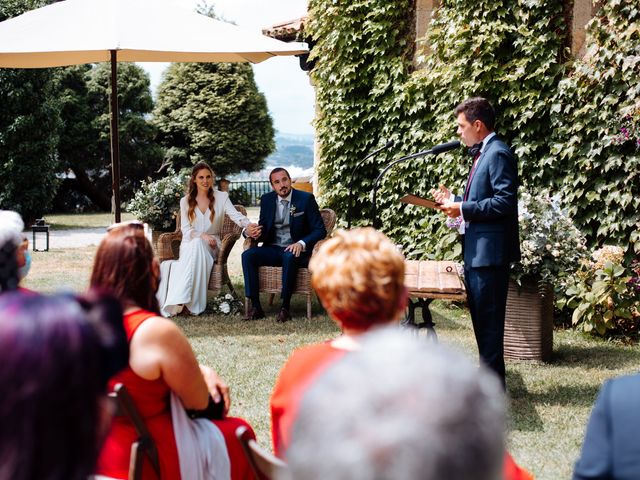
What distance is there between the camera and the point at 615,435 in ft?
5.01

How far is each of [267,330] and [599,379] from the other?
3066 mm

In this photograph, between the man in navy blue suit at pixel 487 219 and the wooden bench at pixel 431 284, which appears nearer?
the man in navy blue suit at pixel 487 219

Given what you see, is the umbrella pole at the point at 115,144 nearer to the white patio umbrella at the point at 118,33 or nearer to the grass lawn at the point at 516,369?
the white patio umbrella at the point at 118,33

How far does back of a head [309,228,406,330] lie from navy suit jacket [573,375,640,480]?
73 centimetres

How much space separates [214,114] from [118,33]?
58.7ft

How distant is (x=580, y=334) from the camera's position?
689 cm

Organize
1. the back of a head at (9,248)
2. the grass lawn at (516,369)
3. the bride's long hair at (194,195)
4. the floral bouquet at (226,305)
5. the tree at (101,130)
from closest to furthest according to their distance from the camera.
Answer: the back of a head at (9,248) < the grass lawn at (516,369) < the floral bouquet at (226,305) < the bride's long hair at (194,195) < the tree at (101,130)

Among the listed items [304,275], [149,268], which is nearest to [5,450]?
[149,268]

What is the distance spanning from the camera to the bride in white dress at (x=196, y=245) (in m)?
7.95

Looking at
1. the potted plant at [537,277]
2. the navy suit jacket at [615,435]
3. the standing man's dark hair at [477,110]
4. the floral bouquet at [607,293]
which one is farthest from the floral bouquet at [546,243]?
the navy suit jacket at [615,435]

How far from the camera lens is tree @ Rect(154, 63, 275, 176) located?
24688mm

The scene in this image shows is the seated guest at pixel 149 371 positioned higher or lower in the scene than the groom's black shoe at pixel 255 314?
higher

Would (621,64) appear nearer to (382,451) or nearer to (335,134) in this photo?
(335,134)

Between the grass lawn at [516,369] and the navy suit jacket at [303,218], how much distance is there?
2.64ft
